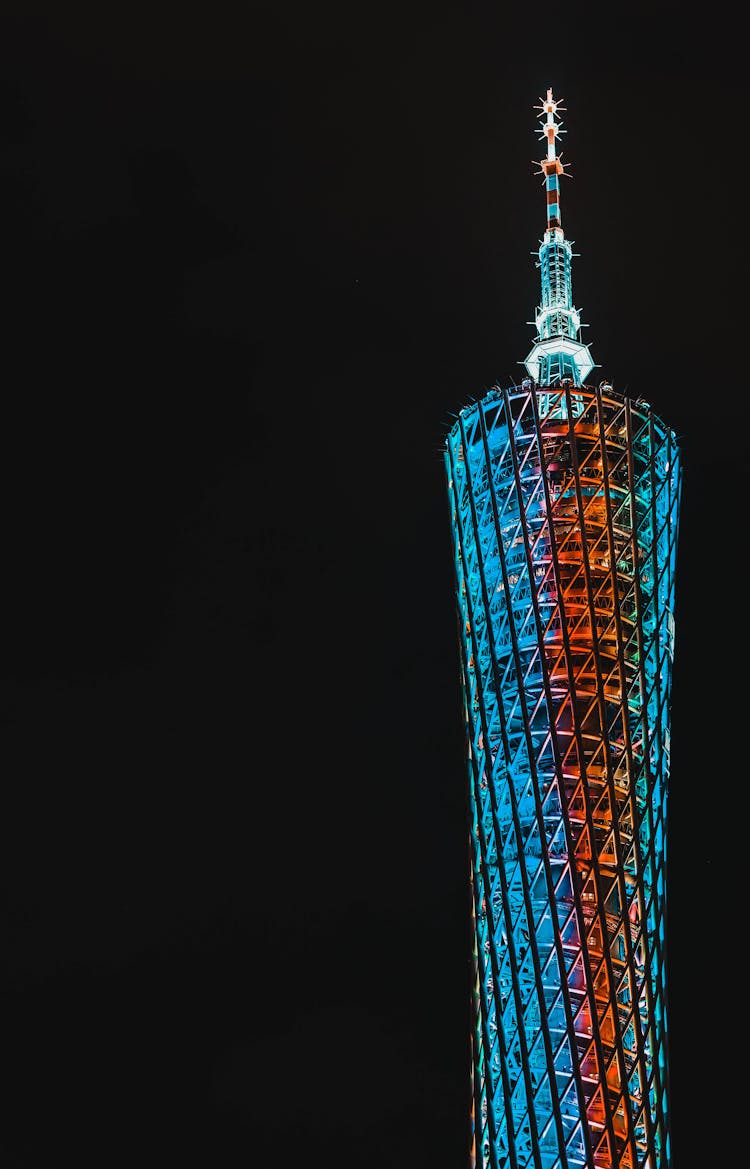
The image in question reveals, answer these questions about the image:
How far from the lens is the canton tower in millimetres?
116188

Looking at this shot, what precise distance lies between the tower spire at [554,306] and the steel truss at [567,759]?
10.6 metres

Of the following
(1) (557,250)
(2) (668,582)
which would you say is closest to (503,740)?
(2) (668,582)

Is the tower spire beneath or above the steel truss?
above

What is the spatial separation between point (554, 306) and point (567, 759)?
3954 cm

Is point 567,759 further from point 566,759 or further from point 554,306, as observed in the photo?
point 554,306

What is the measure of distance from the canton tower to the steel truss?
5.4 inches

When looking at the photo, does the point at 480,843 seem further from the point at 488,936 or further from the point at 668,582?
the point at 668,582

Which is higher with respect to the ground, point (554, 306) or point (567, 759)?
point (554, 306)

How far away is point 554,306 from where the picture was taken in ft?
479

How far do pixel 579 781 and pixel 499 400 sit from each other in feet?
90.9

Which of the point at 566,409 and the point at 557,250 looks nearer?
the point at 566,409

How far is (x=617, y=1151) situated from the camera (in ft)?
376

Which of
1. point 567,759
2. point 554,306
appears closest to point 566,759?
point 567,759

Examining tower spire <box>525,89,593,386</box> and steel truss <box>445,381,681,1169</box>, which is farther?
tower spire <box>525,89,593,386</box>
